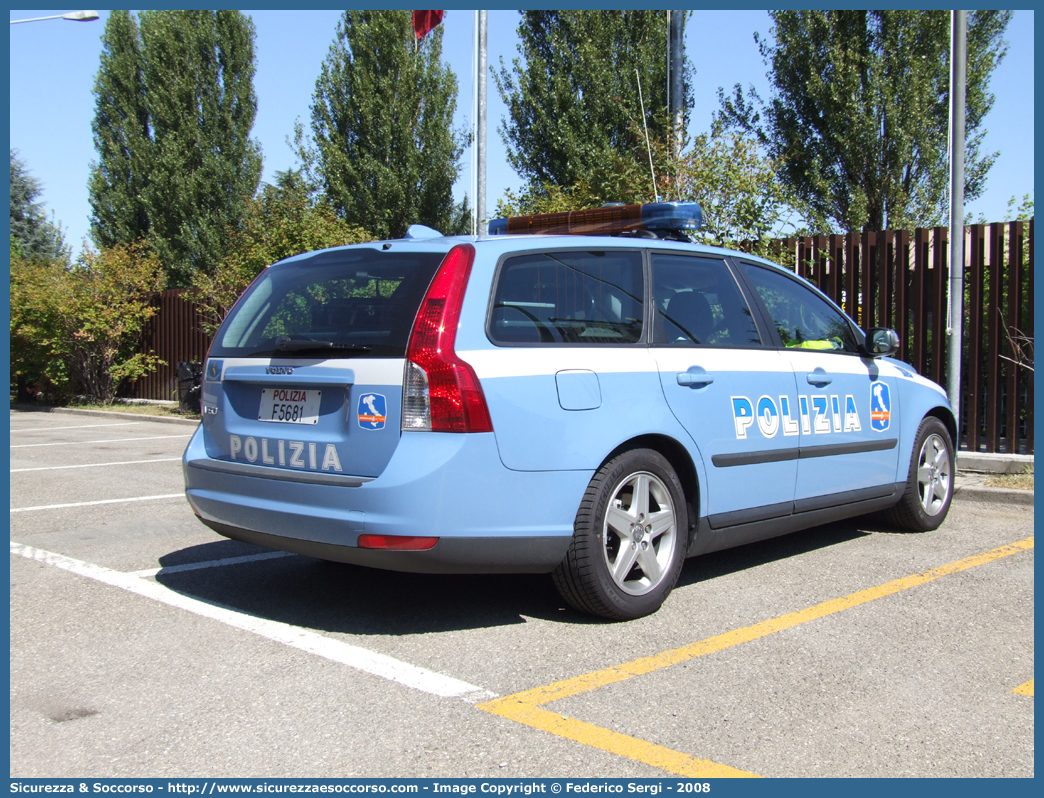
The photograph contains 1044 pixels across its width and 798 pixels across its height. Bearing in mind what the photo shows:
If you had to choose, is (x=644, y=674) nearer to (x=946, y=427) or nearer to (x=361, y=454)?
(x=361, y=454)

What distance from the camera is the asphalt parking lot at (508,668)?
9.32ft

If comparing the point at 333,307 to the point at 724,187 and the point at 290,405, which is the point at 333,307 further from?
the point at 724,187

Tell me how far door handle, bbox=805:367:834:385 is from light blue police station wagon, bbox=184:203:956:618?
2 centimetres

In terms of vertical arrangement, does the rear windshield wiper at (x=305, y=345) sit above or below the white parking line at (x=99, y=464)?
above

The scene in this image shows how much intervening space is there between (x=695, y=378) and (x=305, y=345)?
1777mm

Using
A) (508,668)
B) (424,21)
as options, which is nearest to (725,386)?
(508,668)

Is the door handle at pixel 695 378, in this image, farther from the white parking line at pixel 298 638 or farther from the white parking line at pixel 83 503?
the white parking line at pixel 83 503

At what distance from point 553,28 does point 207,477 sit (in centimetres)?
2174

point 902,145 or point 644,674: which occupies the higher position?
point 902,145

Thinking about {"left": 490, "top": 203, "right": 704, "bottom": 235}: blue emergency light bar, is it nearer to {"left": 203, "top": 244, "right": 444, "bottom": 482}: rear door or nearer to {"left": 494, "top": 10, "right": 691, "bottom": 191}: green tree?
{"left": 203, "top": 244, "right": 444, "bottom": 482}: rear door

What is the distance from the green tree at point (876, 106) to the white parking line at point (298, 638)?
1612 centimetres

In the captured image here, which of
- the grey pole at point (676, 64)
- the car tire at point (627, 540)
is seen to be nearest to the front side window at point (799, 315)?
the car tire at point (627, 540)

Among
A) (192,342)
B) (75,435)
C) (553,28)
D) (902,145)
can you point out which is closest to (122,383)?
(192,342)

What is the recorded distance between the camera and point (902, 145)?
18.8 meters
